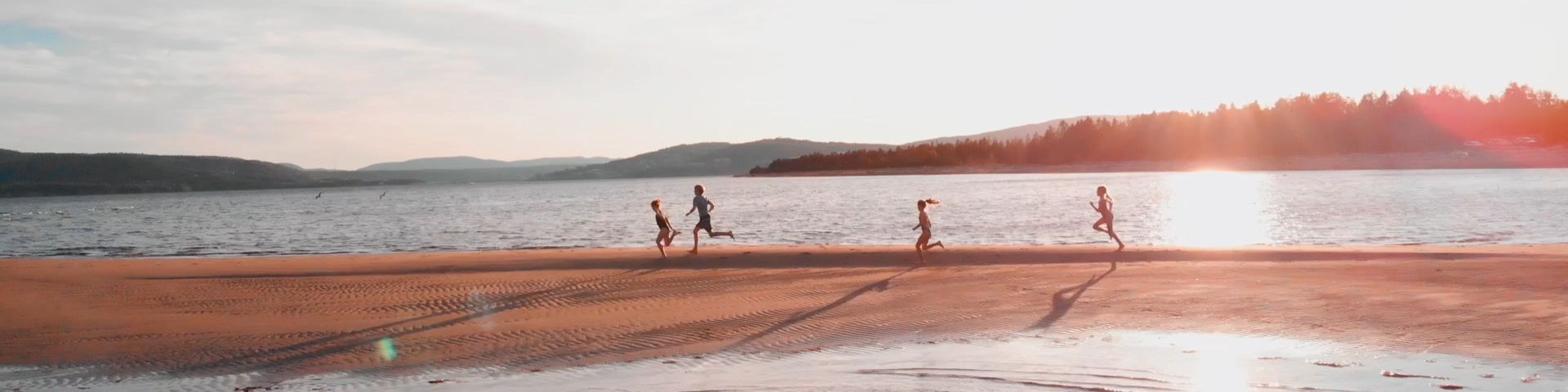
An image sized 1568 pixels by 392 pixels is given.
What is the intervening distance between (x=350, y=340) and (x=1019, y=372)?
705cm

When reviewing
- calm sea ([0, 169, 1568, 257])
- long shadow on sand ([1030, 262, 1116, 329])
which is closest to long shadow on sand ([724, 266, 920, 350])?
long shadow on sand ([1030, 262, 1116, 329])

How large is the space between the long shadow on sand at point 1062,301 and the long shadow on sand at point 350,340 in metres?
6.34

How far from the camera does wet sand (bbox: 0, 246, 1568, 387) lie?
11.0 meters

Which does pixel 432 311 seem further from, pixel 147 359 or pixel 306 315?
pixel 147 359

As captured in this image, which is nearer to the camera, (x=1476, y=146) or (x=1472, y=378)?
(x=1472, y=378)

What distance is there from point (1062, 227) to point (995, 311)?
70.4ft

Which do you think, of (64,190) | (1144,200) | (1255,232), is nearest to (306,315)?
(1255,232)

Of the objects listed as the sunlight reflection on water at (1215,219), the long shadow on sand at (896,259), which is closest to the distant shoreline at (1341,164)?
the sunlight reflection on water at (1215,219)

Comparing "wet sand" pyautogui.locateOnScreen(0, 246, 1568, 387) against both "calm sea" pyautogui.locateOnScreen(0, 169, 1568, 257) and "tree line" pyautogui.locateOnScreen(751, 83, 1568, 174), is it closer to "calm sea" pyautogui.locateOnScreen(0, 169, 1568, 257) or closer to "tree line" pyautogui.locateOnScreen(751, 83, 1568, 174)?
"calm sea" pyautogui.locateOnScreen(0, 169, 1568, 257)

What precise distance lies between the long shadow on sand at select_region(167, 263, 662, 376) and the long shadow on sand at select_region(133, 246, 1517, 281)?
4994mm

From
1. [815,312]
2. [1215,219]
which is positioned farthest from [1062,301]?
[1215,219]

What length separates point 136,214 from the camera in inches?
2803

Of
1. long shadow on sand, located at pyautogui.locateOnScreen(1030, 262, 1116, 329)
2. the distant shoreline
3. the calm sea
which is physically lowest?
the calm sea

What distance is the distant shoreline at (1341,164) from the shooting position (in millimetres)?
118875
